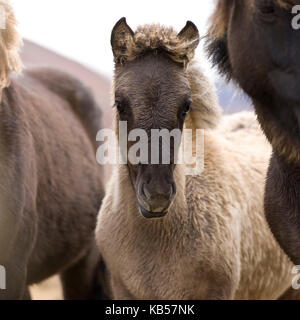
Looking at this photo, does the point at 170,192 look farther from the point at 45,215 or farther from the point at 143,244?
the point at 45,215

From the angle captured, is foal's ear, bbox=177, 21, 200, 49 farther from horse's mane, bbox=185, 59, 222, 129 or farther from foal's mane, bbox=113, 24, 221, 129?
horse's mane, bbox=185, 59, 222, 129

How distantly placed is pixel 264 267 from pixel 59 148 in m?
1.79

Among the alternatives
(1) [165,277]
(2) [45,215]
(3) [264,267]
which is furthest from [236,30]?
(2) [45,215]

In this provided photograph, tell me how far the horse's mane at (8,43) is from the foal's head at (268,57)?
43.8 inches

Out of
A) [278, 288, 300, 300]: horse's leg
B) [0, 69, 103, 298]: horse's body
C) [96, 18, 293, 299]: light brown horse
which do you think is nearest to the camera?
[96, 18, 293, 299]: light brown horse

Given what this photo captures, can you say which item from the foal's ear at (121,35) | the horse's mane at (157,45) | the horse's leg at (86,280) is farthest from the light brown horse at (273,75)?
the horse's leg at (86,280)

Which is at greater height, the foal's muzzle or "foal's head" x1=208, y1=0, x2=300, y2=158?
"foal's head" x1=208, y1=0, x2=300, y2=158

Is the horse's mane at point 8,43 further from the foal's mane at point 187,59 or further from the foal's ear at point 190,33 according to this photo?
the foal's ear at point 190,33

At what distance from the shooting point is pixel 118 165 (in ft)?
11.6

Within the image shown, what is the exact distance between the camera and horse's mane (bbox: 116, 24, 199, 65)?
3211 mm

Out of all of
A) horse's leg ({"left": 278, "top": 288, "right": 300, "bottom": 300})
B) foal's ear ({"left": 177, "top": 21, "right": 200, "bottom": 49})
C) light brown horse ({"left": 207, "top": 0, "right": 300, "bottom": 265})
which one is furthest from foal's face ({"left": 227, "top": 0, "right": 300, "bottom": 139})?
horse's leg ({"left": 278, "top": 288, "right": 300, "bottom": 300})

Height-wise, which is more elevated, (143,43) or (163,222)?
(143,43)

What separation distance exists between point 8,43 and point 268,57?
4.90 ft

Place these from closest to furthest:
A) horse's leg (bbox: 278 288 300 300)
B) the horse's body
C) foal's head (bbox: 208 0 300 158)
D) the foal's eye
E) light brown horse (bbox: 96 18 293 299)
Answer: foal's head (bbox: 208 0 300 158), light brown horse (bbox: 96 18 293 299), the foal's eye, the horse's body, horse's leg (bbox: 278 288 300 300)
